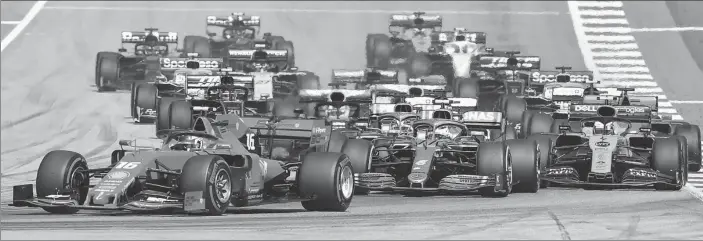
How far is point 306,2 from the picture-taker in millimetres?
63688

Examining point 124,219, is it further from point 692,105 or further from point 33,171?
point 692,105

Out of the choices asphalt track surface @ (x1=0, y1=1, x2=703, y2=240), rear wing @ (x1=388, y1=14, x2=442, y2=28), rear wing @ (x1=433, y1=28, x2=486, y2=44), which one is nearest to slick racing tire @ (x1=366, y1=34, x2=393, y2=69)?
rear wing @ (x1=388, y1=14, x2=442, y2=28)

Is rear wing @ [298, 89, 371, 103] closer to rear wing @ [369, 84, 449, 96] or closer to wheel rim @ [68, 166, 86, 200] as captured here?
rear wing @ [369, 84, 449, 96]

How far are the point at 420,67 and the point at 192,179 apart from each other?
27.9 m

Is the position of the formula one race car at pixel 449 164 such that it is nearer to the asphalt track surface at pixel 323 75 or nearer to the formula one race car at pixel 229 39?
the asphalt track surface at pixel 323 75

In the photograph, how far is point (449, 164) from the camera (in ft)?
90.9

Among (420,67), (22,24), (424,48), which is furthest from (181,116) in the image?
(22,24)

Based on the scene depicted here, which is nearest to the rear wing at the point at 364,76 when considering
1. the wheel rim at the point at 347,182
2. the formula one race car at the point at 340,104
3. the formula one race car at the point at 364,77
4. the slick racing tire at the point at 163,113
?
the formula one race car at the point at 364,77

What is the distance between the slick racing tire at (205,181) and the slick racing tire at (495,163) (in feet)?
22.5

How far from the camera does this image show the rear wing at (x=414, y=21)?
51.8 metres

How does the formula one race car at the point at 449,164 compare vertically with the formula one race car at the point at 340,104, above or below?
below

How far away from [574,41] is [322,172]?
116 ft

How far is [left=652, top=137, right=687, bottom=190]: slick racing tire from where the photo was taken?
1155 inches

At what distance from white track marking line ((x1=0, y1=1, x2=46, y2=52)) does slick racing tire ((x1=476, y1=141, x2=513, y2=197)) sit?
100 feet
